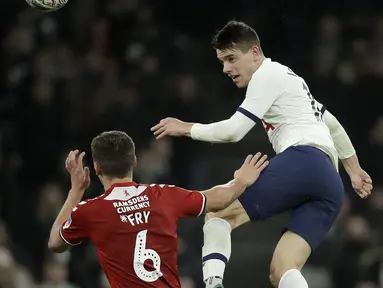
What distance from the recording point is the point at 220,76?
39.4ft

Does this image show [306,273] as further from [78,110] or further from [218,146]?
[78,110]

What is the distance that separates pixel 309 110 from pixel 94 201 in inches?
57.3

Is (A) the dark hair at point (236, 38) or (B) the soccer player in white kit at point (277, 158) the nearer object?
(B) the soccer player in white kit at point (277, 158)

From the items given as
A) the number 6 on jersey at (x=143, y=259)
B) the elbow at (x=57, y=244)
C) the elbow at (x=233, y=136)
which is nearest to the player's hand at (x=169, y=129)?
the elbow at (x=233, y=136)

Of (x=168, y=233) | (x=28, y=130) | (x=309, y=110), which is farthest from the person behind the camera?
A: (x=28, y=130)

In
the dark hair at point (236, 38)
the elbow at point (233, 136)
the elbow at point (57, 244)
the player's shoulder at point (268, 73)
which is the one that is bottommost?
the elbow at point (57, 244)

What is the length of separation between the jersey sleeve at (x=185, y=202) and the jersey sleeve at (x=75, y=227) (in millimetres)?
459

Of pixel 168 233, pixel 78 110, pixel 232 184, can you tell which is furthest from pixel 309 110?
pixel 78 110

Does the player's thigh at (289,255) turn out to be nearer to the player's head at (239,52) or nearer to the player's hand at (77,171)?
the player's head at (239,52)

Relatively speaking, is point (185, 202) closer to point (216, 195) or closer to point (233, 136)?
point (216, 195)

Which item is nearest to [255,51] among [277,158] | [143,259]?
[277,158]

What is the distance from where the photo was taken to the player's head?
6242mm

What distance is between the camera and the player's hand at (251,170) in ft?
19.3

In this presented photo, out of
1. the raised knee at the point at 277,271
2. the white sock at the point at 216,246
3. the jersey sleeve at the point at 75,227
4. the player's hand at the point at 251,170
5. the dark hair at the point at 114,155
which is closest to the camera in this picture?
the dark hair at the point at 114,155
